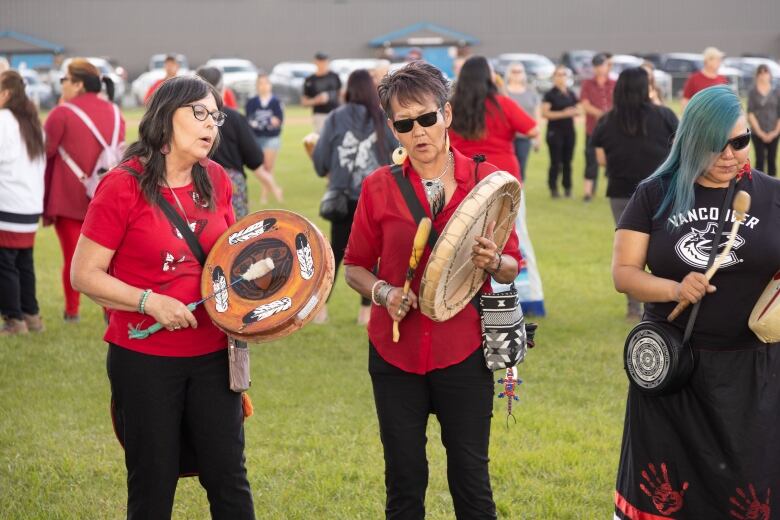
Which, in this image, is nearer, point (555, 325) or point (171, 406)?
point (171, 406)

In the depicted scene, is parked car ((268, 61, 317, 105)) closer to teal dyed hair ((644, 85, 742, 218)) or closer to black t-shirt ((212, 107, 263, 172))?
black t-shirt ((212, 107, 263, 172))

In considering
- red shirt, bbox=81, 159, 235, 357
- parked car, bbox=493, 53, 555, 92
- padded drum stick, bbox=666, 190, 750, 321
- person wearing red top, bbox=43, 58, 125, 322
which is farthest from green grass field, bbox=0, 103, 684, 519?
parked car, bbox=493, 53, 555, 92

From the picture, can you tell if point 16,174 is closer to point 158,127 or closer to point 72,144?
point 72,144

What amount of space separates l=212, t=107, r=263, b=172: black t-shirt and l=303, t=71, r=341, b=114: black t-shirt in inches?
354

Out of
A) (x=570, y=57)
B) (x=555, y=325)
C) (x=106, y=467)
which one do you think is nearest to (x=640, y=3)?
(x=570, y=57)

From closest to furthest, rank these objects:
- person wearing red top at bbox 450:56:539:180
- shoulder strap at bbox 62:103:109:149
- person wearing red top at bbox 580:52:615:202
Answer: person wearing red top at bbox 450:56:539:180, shoulder strap at bbox 62:103:109:149, person wearing red top at bbox 580:52:615:202

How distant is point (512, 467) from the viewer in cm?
595

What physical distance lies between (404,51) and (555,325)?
51.0 meters

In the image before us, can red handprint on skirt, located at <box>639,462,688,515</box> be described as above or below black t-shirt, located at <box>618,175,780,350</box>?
below

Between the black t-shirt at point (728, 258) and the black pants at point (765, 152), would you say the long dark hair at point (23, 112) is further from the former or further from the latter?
the black pants at point (765, 152)

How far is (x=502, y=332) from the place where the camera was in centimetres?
404

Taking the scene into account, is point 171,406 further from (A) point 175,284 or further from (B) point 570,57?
(B) point 570,57

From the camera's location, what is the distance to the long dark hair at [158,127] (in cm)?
405

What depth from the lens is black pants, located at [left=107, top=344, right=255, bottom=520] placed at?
407 centimetres
